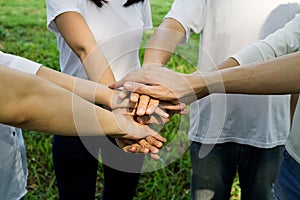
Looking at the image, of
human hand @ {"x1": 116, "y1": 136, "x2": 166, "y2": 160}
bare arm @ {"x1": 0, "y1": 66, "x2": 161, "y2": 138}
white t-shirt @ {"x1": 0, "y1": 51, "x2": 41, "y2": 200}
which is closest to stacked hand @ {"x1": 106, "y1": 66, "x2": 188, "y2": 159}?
human hand @ {"x1": 116, "y1": 136, "x2": 166, "y2": 160}

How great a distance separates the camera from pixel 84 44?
1.74m

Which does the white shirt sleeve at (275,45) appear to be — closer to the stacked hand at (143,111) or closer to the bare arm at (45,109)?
the stacked hand at (143,111)

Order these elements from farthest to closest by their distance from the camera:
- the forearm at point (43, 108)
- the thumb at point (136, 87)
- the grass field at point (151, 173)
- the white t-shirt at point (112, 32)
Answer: the grass field at point (151, 173) < the white t-shirt at point (112, 32) < the thumb at point (136, 87) < the forearm at point (43, 108)

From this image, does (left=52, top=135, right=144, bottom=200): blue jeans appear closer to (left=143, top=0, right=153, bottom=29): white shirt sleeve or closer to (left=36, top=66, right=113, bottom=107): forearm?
(left=36, top=66, right=113, bottom=107): forearm

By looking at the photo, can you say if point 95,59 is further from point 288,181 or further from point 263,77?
point 288,181

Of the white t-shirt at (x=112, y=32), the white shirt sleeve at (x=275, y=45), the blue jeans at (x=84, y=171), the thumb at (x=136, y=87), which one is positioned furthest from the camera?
the blue jeans at (x=84, y=171)

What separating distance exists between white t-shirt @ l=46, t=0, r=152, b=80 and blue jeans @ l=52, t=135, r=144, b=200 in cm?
28

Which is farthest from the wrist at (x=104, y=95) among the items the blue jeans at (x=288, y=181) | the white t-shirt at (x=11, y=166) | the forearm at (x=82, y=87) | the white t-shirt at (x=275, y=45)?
the blue jeans at (x=288, y=181)

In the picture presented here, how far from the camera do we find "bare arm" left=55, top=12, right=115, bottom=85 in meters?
1.73

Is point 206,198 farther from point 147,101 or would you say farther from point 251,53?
point 251,53

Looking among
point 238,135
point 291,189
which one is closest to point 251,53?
point 238,135

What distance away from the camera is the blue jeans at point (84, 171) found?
1924 millimetres

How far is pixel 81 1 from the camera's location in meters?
1.79

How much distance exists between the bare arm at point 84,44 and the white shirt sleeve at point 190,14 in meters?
0.31
